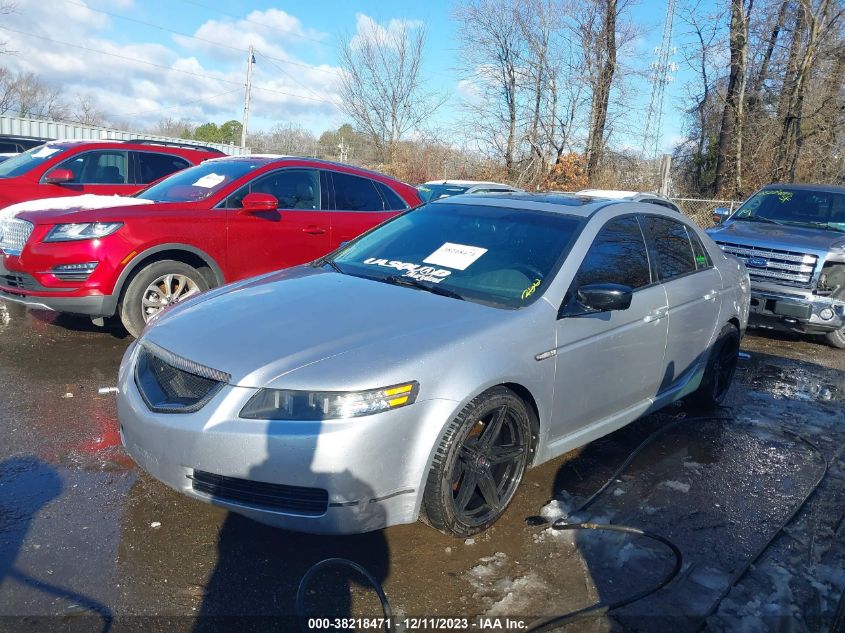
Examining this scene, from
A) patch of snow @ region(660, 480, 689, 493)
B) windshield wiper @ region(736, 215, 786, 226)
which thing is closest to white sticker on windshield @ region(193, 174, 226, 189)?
patch of snow @ region(660, 480, 689, 493)

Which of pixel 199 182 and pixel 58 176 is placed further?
pixel 58 176

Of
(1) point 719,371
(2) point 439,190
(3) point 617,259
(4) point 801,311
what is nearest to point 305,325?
(3) point 617,259

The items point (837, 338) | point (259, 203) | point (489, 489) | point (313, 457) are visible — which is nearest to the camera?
point (313, 457)

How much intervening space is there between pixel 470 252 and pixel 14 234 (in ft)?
14.3

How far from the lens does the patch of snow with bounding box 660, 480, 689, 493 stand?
4172 mm

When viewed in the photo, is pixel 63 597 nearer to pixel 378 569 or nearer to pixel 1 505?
pixel 1 505

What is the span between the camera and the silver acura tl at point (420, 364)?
2861 millimetres

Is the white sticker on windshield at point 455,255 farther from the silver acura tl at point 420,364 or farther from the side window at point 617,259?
the side window at point 617,259

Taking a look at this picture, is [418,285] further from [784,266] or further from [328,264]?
[784,266]

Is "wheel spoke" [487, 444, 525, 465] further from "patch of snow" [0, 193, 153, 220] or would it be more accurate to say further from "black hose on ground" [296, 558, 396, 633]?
"patch of snow" [0, 193, 153, 220]

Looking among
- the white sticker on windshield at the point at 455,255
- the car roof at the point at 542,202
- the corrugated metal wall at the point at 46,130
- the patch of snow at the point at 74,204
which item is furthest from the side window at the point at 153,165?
the corrugated metal wall at the point at 46,130

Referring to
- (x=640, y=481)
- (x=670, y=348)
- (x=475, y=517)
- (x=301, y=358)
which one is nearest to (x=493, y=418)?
(x=475, y=517)

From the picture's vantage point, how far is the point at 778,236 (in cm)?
846

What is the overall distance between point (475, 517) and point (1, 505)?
229 centimetres
